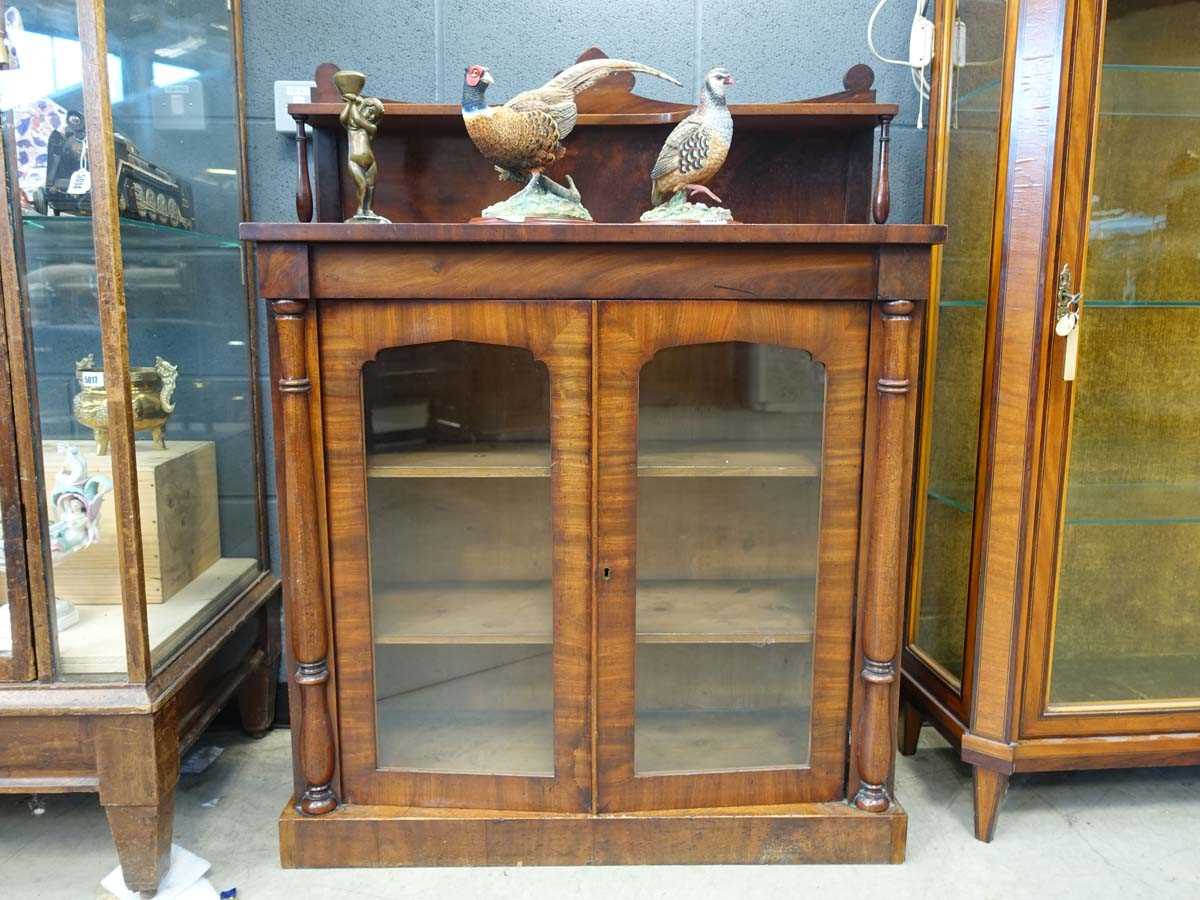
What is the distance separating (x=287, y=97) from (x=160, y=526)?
938mm

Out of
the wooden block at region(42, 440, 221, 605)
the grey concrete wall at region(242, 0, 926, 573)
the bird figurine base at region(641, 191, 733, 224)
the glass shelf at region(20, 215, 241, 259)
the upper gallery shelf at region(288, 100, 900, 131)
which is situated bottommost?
the wooden block at region(42, 440, 221, 605)

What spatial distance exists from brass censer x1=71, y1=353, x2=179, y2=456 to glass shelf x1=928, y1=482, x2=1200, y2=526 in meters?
1.46

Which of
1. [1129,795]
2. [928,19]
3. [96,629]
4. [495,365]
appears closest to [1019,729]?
[1129,795]

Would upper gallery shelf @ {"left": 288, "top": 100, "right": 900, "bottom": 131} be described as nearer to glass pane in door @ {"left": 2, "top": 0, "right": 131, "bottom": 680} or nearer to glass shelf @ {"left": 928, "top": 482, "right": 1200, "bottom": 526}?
glass pane in door @ {"left": 2, "top": 0, "right": 131, "bottom": 680}

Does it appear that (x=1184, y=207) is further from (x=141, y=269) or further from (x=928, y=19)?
(x=141, y=269)

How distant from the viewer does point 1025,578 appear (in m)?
1.39

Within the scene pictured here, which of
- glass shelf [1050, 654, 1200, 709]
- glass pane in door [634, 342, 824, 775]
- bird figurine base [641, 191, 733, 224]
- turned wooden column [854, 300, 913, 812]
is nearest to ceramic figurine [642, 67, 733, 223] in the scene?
bird figurine base [641, 191, 733, 224]

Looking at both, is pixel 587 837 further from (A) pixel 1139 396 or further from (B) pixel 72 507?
(A) pixel 1139 396

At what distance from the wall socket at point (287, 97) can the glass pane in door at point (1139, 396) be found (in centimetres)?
152

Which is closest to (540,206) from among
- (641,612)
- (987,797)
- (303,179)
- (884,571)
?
(303,179)

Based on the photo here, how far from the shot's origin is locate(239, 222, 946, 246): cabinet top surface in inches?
47.8

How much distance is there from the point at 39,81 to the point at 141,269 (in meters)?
0.29

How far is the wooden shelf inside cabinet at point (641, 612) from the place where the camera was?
4.60 feet

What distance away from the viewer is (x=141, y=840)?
1278 mm
